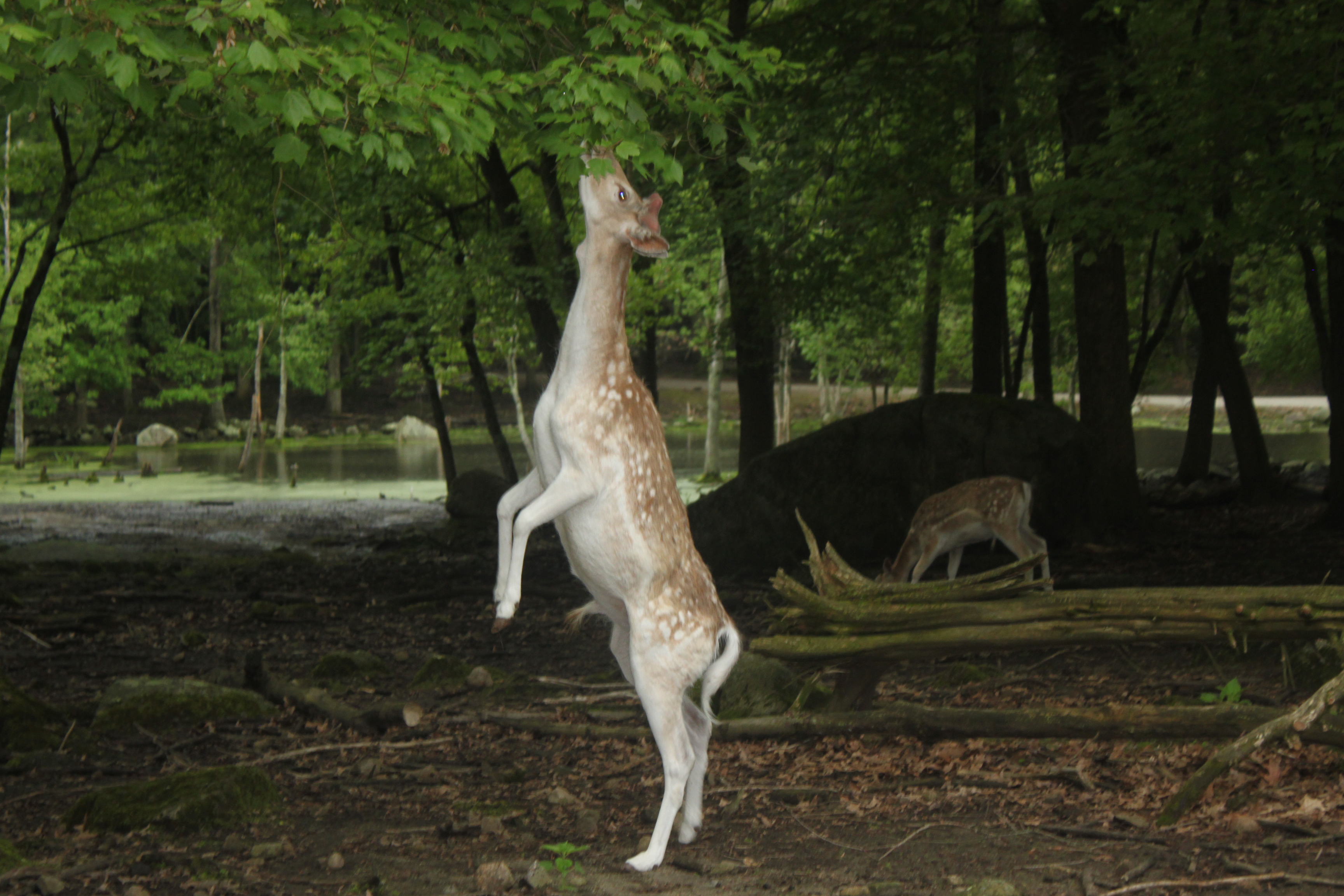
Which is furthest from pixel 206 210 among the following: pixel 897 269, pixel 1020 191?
pixel 1020 191

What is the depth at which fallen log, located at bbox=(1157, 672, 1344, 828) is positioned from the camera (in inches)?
194

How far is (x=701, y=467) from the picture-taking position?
104ft

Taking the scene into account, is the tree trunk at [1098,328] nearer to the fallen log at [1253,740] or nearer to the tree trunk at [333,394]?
the fallen log at [1253,740]

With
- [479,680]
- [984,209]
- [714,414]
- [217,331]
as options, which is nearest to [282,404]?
[217,331]

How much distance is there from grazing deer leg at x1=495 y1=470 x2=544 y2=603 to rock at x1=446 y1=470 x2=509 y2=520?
48.4 feet

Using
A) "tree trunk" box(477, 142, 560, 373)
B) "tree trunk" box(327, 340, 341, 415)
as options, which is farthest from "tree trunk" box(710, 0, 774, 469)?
"tree trunk" box(327, 340, 341, 415)

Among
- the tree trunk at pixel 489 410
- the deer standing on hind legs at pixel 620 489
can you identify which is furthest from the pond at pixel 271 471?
the deer standing on hind legs at pixel 620 489

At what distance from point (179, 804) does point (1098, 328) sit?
11.1 meters

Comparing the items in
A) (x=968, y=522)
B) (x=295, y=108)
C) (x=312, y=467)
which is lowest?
(x=312, y=467)

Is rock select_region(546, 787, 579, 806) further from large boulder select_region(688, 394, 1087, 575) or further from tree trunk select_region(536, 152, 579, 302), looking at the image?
tree trunk select_region(536, 152, 579, 302)

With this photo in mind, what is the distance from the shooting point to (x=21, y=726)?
630 centimetres

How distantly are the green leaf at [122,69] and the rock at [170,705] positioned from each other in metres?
3.87

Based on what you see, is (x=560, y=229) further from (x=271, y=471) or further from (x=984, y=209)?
(x=271, y=471)

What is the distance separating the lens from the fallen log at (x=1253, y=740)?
4.93 metres
